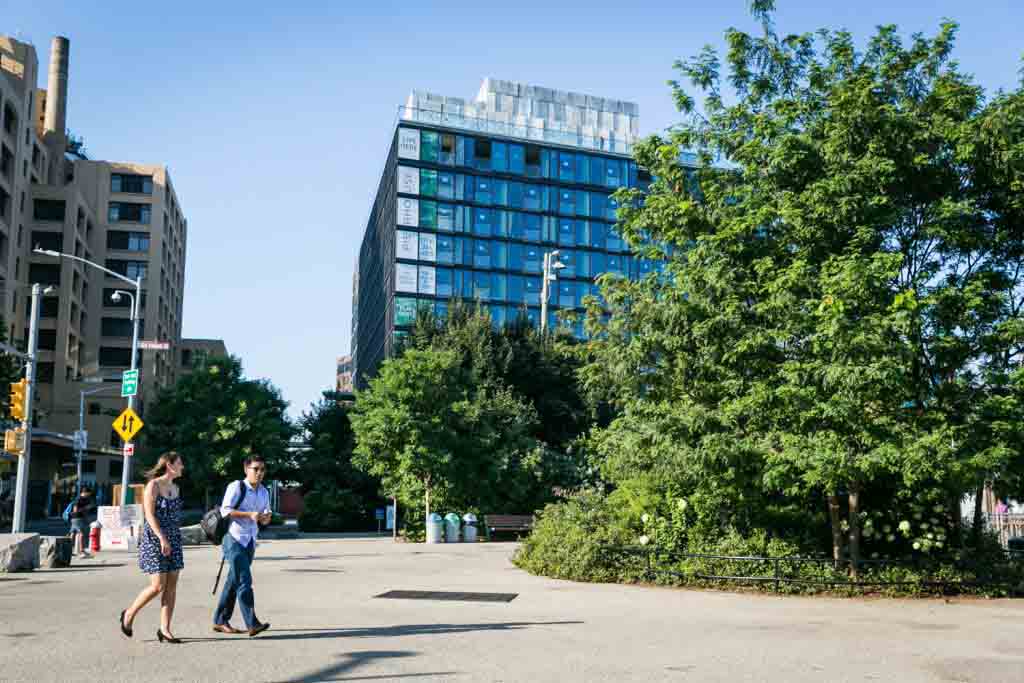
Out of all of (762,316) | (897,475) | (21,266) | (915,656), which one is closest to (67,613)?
(915,656)

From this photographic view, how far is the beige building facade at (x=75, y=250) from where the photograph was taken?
68.2m

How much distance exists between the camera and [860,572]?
16031 mm

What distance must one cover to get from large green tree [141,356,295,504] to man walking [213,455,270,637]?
36.0m

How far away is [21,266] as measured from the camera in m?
71.9

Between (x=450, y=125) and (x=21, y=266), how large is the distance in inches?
1301

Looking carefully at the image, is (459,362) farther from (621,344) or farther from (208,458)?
(621,344)

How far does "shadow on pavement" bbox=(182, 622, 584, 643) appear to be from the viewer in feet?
33.2

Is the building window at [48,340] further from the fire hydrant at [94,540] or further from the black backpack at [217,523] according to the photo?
the black backpack at [217,523]

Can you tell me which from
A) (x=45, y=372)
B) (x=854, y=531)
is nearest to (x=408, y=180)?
(x=45, y=372)

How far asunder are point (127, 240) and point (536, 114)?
4128cm

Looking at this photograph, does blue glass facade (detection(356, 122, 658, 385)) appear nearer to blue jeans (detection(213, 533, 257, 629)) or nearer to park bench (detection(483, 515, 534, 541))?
park bench (detection(483, 515, 534, 541))

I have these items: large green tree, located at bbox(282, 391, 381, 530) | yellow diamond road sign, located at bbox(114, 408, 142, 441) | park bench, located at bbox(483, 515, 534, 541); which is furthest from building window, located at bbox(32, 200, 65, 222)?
yellow diamond road sign, located at bbox(114, 408, 142, 441)

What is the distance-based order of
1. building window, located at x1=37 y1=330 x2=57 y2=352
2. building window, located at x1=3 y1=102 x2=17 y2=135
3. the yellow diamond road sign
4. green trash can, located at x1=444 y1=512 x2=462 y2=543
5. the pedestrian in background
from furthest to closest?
building window, located at x1=37 y1=330 x2=57 y2=352
building window, located at x1=3 y1=102 x2=17 y2=135
green trash can, located at x1=444 y1=512 x2=462 y2=543
the yellow diamond road sign
the pedestrian in background

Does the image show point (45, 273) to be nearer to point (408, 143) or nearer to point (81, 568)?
point (408, 143)
